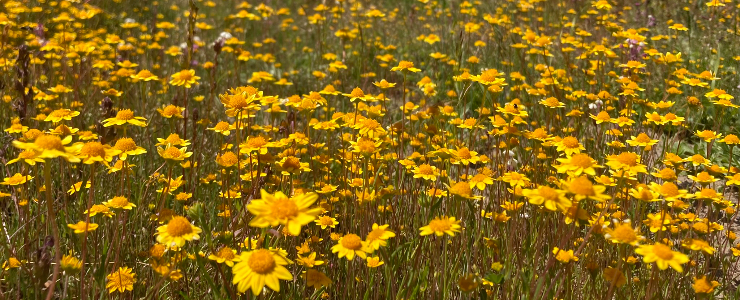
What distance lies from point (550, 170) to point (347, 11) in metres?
5.83

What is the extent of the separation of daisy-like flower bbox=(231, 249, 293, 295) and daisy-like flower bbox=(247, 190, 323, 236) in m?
0.09

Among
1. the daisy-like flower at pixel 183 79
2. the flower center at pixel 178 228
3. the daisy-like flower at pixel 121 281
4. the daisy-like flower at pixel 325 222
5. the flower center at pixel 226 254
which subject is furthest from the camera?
the daisy-like flower at pixel 183 79

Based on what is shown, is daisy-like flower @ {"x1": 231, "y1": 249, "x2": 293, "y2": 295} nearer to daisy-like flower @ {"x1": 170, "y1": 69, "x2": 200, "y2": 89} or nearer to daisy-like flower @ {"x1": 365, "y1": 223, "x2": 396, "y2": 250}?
daisy-like flower @ {"x1": 365, "y1": 223, "x2": 396, "y2": 250}

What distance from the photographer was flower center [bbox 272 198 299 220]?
1374 mm

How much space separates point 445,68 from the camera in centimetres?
554

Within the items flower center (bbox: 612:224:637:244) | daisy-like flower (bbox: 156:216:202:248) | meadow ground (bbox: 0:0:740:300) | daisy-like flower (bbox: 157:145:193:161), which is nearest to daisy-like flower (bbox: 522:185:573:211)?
meadow ground (bbox: 0:0:740:300)

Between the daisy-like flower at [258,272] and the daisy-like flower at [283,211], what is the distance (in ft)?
0.29

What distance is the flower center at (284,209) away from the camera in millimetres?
1374

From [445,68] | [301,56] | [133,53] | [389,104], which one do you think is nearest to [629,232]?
[389,104]

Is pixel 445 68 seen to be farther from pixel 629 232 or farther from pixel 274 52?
pixel 629 232

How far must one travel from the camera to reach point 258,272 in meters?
1.39

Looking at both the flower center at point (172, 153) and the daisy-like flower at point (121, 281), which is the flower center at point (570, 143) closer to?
the flower center at point (172, 153)

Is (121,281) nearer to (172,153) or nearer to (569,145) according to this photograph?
(172,153)

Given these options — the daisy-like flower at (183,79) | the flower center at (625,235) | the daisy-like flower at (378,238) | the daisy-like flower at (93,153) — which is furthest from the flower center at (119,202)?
the flower center at (625,235)
